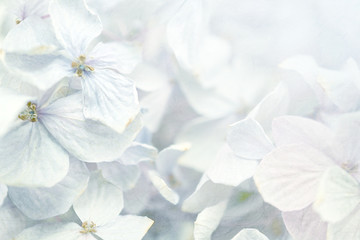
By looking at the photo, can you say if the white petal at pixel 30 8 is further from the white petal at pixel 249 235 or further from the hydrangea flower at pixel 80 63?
the white petal at pixel 249 235

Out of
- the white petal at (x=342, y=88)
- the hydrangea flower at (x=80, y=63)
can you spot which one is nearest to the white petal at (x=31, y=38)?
the hydrangea flower at (x=80, y=63)

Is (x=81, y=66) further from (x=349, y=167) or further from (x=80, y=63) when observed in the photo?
(x=349, y=167)

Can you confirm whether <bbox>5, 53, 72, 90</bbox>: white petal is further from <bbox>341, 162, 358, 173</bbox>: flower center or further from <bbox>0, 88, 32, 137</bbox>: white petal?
<bbox>341, 162, 358, 173</bbox>: flower center

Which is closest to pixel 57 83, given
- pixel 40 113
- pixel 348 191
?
pixel 40 113

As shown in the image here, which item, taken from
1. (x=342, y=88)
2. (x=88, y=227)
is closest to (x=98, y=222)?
(x=88, y=227)

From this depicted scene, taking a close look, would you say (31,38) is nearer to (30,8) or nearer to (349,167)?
(30,8)
